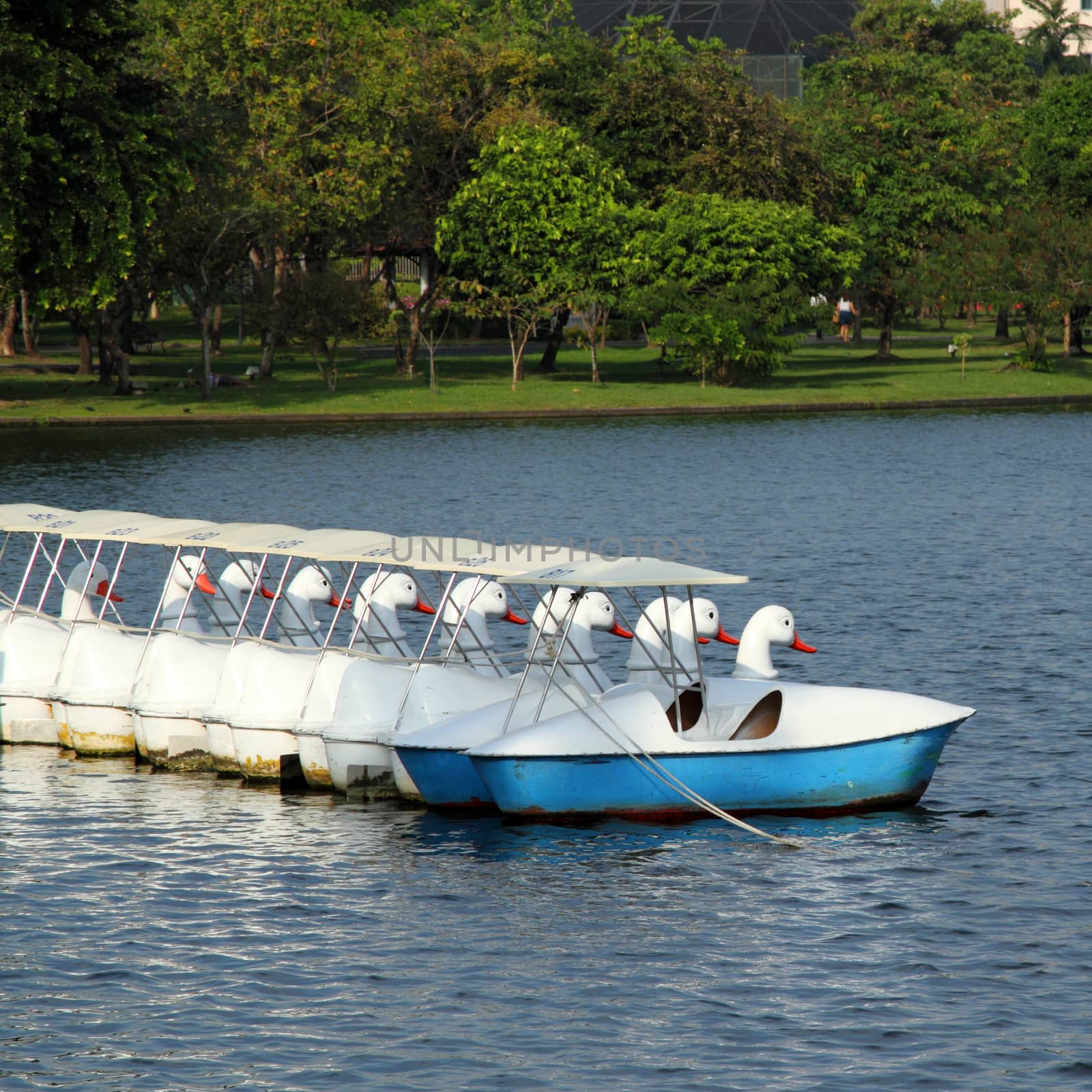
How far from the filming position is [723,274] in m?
81.7

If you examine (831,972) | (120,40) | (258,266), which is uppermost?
(120,40)

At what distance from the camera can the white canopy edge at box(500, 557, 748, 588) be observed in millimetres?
21266

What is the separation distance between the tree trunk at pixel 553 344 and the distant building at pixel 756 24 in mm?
49255

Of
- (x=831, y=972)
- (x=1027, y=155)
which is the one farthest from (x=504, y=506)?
(x=1027, y=155)

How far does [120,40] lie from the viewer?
61094 millimetres

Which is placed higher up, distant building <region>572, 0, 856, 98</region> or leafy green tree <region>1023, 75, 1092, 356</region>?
distant building <region>572, 0, 856, 98</region>

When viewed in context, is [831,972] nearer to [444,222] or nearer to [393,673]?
[393,673]

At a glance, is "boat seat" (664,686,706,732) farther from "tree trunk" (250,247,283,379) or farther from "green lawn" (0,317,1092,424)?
"tree trunk" (250,247,283,379)

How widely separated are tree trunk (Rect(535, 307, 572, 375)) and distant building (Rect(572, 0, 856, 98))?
49255mm

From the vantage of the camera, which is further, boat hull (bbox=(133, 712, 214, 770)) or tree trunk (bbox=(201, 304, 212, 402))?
tree trunk (bbox=(201, 304, 212, 402))

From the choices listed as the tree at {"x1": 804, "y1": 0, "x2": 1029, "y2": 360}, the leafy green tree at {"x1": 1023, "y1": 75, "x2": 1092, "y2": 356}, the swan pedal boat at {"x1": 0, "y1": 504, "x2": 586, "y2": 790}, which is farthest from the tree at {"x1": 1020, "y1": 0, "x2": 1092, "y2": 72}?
the swan pedal boat at {"x1": 0, "y1": 504, "x2": 586, "y2": 790}

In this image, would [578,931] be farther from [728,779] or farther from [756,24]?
[756,24]

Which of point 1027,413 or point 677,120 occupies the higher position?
point 677,120

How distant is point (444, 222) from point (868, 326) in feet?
199
